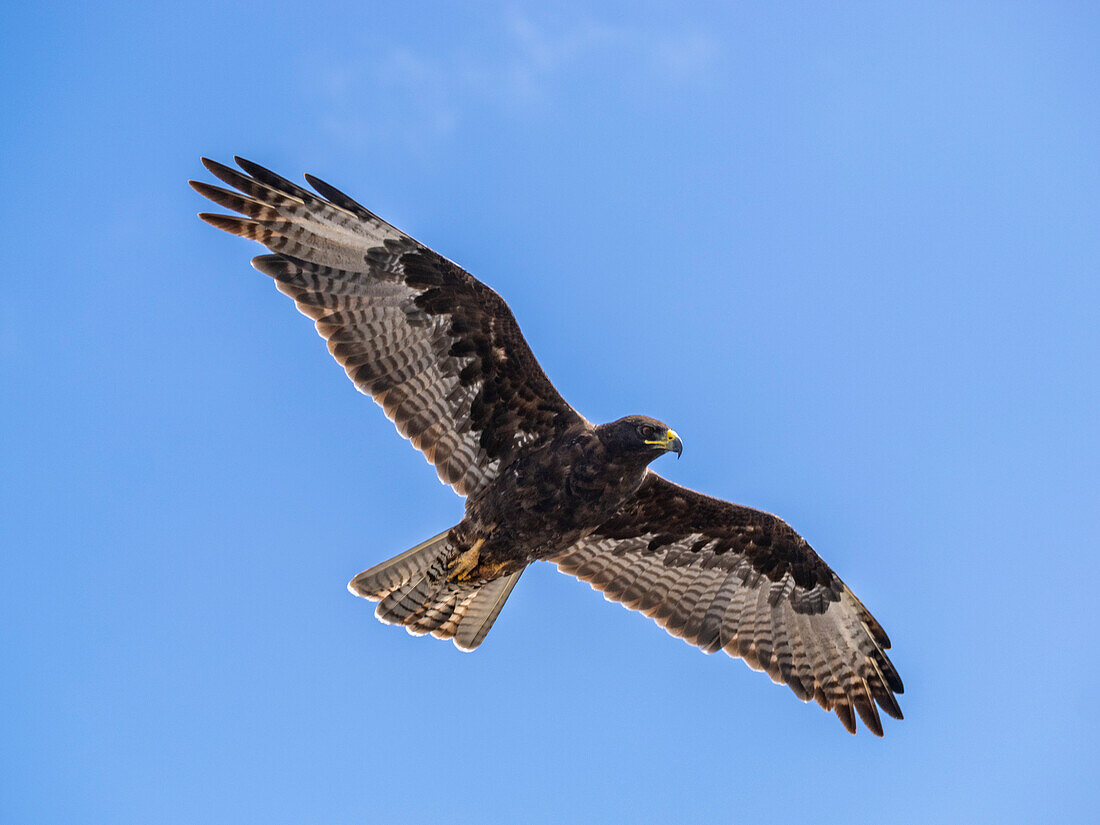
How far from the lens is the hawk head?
29.8ft

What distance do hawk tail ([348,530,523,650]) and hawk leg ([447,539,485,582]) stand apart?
70mm

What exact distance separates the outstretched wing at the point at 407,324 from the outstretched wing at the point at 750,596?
1966 mm

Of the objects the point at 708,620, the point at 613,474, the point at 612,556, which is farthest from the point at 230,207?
the point at 708,620

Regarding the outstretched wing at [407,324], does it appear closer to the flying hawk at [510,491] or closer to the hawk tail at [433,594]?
the flying hawk at [510,491]

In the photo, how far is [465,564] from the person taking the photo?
9852 mm

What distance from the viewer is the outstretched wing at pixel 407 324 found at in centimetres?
913

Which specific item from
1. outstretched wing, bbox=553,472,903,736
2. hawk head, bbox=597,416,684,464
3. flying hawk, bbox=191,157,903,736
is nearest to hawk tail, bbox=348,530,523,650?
flying hawk, bbox=191,157,903,736

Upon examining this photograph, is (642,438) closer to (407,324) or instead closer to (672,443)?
(672,443)

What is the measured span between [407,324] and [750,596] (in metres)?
5.03

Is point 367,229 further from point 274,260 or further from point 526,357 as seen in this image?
point 526,357

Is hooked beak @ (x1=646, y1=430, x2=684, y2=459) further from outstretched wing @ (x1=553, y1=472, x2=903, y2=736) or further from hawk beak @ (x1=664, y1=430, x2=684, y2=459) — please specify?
outstretched wing @ (x1=553, y1=472, x2=903, y2=736)

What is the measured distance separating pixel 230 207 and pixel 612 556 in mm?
5532

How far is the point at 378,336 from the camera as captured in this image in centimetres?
953

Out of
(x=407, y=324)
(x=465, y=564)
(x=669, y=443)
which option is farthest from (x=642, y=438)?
(x=407, y=324)
